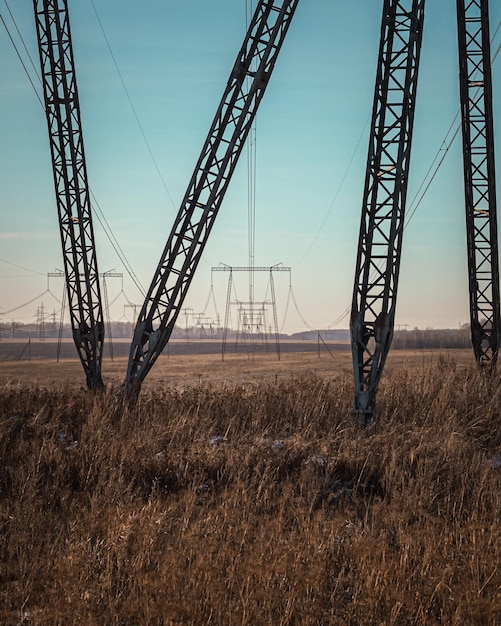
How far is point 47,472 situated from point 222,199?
7121mm

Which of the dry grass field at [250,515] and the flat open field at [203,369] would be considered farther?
the flat open field at [203,369]

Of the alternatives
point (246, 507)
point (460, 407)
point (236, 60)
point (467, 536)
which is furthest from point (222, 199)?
point (467, 536)

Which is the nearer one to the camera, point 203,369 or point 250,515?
point 250,515

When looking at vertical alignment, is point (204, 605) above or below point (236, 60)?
below

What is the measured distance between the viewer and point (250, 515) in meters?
6.89

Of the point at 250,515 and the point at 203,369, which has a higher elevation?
the point at 203,369

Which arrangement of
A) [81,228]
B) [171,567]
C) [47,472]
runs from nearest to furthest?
[171,567], [47,472], [81,228]

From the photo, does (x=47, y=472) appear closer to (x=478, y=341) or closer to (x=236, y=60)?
(x=236, y=60)

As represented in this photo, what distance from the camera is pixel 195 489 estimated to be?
8047 millimetres

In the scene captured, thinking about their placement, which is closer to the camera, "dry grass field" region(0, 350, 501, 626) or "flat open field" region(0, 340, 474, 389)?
"dry grass field" region(0, 350, 501, 626)

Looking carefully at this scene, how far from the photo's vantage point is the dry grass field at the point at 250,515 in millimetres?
5117

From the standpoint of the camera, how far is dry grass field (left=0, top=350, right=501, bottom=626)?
5.12 metres

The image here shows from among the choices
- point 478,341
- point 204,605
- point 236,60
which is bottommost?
point 204,605

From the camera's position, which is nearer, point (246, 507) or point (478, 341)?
point (246, 507)
